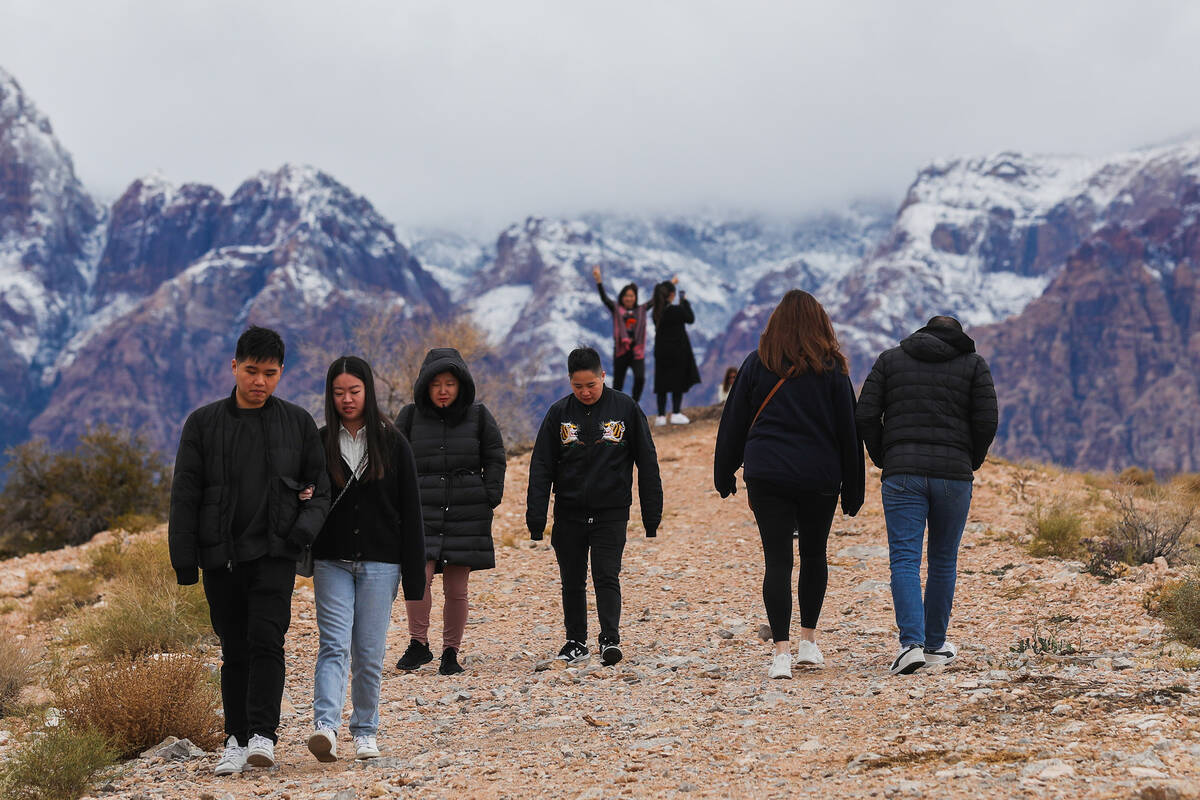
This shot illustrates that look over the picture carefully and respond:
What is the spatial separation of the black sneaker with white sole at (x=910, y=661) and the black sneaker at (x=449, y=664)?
334 cm

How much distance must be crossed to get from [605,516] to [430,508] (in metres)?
1.35

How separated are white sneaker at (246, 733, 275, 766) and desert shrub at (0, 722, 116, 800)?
82 centimetres

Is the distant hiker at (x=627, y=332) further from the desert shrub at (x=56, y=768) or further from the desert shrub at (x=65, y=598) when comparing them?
the desert shrub at (x=56, y=768)

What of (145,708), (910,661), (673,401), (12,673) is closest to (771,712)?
(910,661)

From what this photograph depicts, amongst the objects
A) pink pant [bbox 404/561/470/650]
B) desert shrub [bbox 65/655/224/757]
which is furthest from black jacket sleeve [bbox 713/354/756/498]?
desert shrub [bbox 65/655/224/757]

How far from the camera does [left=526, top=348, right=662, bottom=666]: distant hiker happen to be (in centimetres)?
773

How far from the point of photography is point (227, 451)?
17.5 feet

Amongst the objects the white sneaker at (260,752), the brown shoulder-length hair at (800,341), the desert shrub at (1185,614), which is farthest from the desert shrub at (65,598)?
the desert shrub at (1185,614)

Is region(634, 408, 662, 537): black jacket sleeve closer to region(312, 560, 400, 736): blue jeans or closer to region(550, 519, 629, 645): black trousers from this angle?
region(550, 519, 629, 645): black trousers

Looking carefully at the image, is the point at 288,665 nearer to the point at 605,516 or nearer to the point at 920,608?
the point at 605,516

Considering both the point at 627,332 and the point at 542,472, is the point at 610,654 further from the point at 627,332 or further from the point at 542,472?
the point at 627,332

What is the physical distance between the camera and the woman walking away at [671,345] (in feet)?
56.3

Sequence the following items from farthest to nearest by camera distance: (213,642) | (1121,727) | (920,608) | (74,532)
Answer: (74,532)
(213,642)
(920,608)
(1121,727)

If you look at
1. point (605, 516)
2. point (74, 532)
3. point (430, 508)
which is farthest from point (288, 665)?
point (74, 532)
